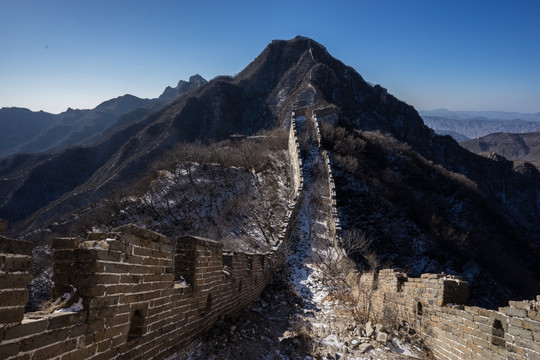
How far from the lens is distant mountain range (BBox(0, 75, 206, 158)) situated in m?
116

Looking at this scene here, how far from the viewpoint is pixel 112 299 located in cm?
279

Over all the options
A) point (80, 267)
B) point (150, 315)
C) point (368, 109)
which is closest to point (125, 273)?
point (80, 267)

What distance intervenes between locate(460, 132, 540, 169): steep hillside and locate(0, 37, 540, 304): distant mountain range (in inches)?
2540

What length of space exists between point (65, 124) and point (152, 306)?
161 meters

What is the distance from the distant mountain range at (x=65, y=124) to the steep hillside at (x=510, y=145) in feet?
372

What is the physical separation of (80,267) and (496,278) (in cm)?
2321

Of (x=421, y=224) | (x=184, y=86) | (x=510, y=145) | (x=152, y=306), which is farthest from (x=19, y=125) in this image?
(x=510, y=145)

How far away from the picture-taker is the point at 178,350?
4.12 metres

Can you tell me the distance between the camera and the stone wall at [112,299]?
1.95 meters

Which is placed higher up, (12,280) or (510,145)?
(12,280)

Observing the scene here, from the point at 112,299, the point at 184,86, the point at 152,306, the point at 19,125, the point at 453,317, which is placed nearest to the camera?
the point at 112,299

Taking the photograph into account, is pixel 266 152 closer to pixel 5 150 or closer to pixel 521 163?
pixel 521 163

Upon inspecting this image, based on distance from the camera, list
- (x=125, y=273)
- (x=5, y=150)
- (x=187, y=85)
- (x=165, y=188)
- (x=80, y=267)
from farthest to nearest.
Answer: (x=187, y=85), (x=5, y=150), (x=165, y=188), (x=125, y=273), (x=80, y=267)

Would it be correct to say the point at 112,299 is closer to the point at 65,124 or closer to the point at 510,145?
the point at 510,145
